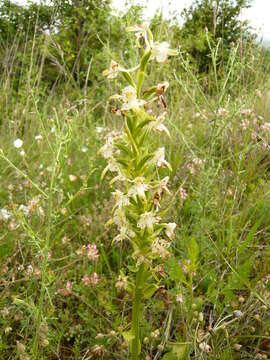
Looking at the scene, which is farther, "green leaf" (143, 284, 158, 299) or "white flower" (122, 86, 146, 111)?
"green leaf" (143, 284, 158, 299)

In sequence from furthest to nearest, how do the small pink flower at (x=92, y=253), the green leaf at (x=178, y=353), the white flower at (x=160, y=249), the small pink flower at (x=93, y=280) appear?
the small pink flower at (x=92, y=253), the small pink flower at (x=93, y=280), the green leaf at (x=178, y=353), the white flower at (x=160, y=249)

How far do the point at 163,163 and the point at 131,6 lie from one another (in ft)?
5.97

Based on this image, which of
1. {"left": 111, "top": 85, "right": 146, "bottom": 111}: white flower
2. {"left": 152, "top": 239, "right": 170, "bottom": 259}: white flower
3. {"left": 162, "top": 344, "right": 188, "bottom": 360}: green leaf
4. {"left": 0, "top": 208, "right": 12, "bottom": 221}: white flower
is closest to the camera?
{"left": 111, "top": 85, "right": 146, "bottom": 111}: white flower

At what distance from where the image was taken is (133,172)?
4.63 ft

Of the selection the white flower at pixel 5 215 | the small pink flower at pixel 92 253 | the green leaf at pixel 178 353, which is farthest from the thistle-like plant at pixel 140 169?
the white flower at pixel 5 215

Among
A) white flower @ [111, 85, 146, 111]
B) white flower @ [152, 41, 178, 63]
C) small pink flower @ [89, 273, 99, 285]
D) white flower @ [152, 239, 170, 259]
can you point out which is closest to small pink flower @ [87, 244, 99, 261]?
small pink flower @ [89, 273, 99, 285]

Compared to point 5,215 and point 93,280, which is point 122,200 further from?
point 5,215

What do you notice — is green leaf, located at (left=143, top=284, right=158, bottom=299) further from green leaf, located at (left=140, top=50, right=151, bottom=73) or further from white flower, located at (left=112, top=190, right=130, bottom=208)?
green leaf, located at (left=140, top=50, right=151, bottom=73)

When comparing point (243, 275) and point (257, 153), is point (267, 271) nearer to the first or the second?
point (243, 275)

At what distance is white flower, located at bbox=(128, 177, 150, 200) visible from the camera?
1.34 meters

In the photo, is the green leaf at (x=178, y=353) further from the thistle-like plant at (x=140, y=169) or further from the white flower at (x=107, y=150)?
the white flower at (x=107, y=150)

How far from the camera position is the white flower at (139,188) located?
4.40 ft

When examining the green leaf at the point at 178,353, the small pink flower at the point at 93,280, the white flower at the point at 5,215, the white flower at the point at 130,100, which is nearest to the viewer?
the white flower at the point at 130,100

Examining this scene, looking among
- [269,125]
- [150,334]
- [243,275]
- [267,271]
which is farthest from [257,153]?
[150,334]
